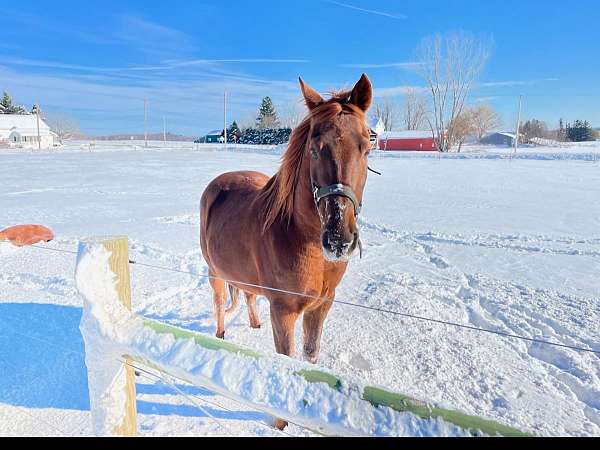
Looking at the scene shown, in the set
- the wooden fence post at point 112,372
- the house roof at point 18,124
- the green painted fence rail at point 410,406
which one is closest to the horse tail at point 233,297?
the wooden fence post at point 112,372

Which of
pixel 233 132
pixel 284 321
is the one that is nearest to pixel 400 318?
pixel 284 321

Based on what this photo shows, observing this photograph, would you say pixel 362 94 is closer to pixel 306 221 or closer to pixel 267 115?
pixel 306 221

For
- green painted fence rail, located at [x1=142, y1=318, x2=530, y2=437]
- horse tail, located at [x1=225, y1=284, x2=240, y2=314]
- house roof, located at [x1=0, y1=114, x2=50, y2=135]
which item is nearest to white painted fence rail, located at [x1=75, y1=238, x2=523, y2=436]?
green painted fence rail, located at [x1=142, y1=318, x2=530, y2=437]

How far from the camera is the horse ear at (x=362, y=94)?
1842 millimetres

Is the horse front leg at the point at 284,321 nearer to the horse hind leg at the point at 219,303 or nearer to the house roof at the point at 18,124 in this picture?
the horse hind leg at the point at 219,303

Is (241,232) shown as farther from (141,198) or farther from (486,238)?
(141,198)

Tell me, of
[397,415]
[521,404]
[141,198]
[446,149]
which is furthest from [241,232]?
[446,149]

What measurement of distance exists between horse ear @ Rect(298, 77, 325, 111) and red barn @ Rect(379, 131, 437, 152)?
5178 cm

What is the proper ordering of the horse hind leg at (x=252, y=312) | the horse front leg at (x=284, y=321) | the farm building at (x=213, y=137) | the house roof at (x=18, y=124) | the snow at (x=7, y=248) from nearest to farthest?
the horse front leg at (x=284, y=321) → the horse hind leg at (x=252, y=312) → the snow at (x=7, y=248) → the house roof at (x=18, y=124) → the farm building at (x=213, y=137)

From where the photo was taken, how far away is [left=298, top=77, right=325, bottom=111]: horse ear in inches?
77.0

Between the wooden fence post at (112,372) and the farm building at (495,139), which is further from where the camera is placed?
the farm building at (495,139)

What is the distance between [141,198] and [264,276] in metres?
9.43

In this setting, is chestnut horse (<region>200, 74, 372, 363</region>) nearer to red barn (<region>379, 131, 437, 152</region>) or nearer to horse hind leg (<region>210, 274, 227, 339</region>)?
horse hind leg (<region>210, 274, 227, 339</region>)

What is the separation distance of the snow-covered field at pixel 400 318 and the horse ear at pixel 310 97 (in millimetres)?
1406
